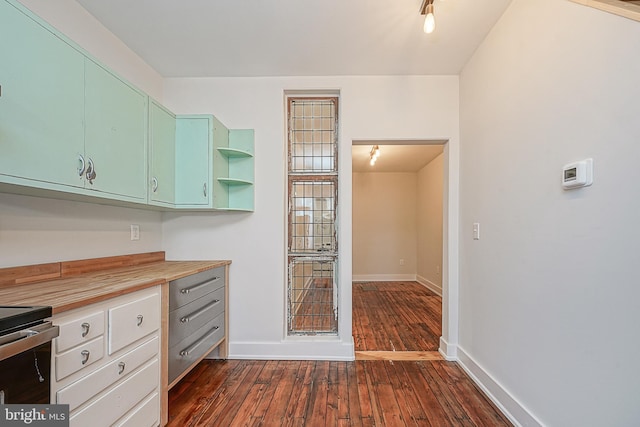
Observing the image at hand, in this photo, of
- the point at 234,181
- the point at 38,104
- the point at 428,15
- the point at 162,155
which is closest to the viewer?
the point at 38,104

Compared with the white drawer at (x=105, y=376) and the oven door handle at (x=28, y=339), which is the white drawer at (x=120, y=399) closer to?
the white drawer at (x=105, y=376)

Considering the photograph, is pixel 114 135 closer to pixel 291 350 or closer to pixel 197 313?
pixel 197 313

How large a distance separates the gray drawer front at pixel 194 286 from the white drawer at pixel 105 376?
267 mm

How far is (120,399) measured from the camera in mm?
1335

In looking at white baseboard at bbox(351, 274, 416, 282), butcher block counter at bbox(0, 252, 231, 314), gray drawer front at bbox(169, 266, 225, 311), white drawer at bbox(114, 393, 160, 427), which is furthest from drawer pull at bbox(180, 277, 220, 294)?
white baseboard at bbox(351, 274, 416, 282)

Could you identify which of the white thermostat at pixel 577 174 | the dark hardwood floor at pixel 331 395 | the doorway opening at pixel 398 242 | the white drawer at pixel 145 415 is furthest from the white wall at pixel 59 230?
the white thermostat at pixel 577 174

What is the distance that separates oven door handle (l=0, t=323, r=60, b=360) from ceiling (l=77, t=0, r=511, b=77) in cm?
187

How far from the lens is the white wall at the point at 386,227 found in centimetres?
632

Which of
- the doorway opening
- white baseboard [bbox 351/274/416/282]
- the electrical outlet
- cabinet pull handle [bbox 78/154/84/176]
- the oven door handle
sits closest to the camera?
the oven door handle

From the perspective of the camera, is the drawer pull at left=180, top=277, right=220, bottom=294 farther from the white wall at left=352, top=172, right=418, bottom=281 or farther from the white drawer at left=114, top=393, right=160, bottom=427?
the white wall at left=352, top=172, right=418, bottom=281

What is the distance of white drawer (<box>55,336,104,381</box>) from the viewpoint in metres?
1.06

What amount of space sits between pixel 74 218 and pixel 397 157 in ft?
14.8

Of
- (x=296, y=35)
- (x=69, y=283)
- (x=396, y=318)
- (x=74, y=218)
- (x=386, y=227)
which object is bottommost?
(x=396, y=318)

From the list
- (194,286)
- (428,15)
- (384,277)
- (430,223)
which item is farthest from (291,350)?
(384,277)
